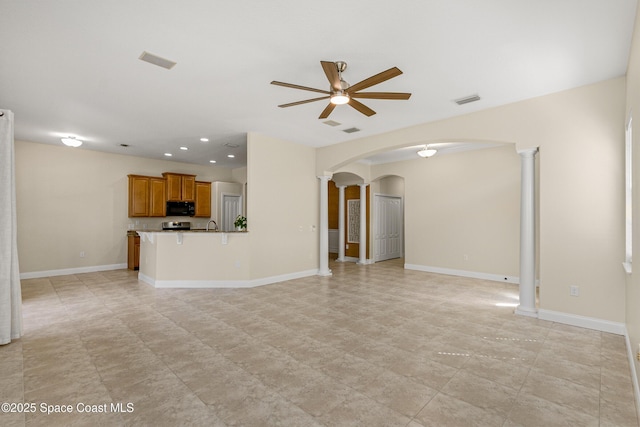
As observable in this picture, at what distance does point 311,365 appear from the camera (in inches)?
108

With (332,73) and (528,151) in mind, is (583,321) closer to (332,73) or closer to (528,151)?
(528,151)

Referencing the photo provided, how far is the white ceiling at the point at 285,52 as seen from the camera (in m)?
2.39

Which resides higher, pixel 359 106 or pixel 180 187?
pixel 359 106

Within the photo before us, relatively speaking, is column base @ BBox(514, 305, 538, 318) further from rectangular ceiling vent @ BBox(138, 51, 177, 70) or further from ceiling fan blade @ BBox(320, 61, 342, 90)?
rectangular ceiling vent @ BBox(138, 51, 177, 70)

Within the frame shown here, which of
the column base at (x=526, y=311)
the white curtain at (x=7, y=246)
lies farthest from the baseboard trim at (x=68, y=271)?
the column base at (x=526, y=311)

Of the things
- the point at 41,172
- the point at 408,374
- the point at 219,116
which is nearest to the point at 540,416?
the point at 408,374

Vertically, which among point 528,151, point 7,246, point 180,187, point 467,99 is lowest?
point 7,246

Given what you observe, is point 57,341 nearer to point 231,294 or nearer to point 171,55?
point 231,294

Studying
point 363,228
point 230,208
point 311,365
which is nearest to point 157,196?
point 230,208

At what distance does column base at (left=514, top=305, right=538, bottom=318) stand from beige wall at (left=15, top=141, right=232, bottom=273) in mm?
8786

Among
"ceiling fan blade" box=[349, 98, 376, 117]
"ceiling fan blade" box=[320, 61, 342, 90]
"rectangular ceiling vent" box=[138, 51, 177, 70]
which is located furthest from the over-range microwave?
"ceiling fan blade" box=[320, 61, 342, 90]

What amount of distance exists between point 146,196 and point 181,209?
964 mm

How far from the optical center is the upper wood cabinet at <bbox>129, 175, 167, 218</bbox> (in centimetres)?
791

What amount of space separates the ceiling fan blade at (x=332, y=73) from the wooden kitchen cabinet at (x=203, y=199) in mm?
7127
